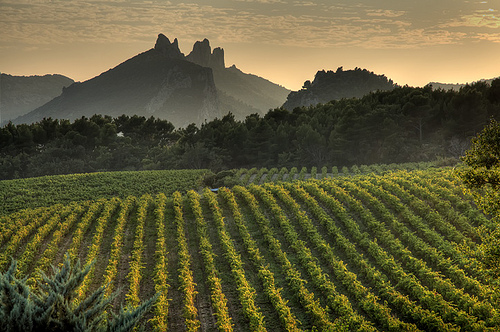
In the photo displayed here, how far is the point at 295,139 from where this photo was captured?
188 ft

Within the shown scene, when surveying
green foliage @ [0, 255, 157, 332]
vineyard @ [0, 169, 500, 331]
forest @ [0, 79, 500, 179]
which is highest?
forest @ [0, 79, 500, 179]

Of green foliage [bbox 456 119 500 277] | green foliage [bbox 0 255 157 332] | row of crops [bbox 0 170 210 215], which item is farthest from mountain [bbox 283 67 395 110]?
green foliage [bbox 0 255 157 332]

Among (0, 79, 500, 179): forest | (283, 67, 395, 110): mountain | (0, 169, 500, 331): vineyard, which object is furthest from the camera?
(283, 67, 395, 110): mountain

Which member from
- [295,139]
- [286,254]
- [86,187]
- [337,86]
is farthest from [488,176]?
[337,86]

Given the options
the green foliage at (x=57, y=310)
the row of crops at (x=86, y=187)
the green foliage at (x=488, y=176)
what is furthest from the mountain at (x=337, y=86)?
the green foliage at (x=57, y=310)

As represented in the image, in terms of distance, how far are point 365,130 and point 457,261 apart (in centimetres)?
3778

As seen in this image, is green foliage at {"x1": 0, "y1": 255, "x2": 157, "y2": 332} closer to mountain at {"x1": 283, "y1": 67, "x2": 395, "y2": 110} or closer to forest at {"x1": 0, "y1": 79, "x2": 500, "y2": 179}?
forest at {"x1": 0, "y1": 79, "x2": 500, "y2": 179}

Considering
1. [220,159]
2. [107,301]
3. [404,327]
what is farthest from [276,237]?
[220,159]

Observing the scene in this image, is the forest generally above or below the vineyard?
above

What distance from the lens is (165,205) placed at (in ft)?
87.6

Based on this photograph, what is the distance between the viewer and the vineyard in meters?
12.9

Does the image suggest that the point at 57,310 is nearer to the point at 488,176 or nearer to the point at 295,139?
the point at 488,176

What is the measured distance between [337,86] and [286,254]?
128 m

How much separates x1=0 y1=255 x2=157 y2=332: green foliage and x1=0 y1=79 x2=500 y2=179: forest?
4725 cm
